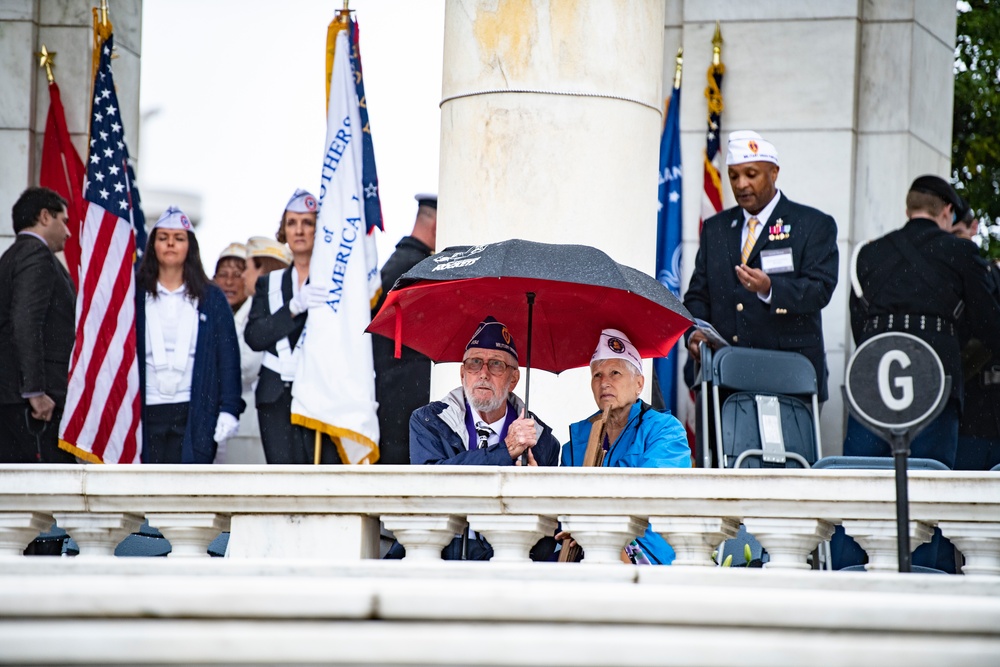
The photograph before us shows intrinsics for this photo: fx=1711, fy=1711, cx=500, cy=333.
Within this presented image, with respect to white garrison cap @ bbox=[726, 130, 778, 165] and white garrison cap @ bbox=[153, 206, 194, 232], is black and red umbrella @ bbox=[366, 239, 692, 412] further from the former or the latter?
white garrison cap @ bbox=[153, 206, 194, 232]

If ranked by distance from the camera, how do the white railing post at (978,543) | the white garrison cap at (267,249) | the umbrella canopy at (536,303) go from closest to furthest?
the white railing post at (978,543)
the umbrella canopy at (536,303)
the white garrison cap at (267,249)

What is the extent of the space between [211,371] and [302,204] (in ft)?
3.79

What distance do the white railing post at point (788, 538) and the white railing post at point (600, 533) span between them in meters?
0.42

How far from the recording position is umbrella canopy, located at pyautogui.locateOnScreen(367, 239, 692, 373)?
6.82 m

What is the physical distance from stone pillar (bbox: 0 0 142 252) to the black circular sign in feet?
26.7

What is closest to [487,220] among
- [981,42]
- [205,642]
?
[205,642]

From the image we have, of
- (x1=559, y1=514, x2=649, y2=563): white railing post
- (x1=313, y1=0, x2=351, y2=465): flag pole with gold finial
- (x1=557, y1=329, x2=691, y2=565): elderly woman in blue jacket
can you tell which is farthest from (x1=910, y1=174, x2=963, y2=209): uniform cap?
(x1=559, y1=514, x2=649, y2=563): white railing post

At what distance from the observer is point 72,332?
10414 millimetres

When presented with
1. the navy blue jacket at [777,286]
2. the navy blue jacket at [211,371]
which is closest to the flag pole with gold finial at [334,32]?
the navy blue jacket at [211,371]

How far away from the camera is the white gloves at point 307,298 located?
10.0 m

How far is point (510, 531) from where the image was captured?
586cm

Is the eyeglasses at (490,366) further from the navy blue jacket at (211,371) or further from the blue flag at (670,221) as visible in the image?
the blue flag at (670,221)

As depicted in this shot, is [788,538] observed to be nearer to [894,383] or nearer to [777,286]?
[894,383]

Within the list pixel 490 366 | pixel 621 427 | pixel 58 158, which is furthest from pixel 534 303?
pixel 58 158
